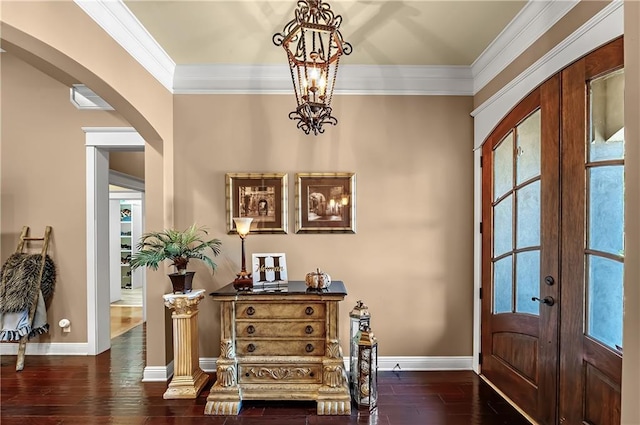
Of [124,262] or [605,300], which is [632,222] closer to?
[605,300]

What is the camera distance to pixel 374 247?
3.42 metres

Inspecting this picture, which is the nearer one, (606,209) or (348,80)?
(606,209)

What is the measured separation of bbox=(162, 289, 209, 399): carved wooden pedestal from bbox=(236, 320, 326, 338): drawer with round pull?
19.9 inches

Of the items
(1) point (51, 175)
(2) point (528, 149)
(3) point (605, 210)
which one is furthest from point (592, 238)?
(1) point (51, 175)

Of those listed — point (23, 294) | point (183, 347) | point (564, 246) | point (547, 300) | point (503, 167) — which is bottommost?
point (183, 347)

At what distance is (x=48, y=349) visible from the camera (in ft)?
12.7

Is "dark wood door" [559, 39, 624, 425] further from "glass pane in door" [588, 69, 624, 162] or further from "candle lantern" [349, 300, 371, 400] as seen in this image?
"candle lantern" [349, 300, 371, 400]

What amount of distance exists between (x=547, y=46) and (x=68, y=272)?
509 centimetres

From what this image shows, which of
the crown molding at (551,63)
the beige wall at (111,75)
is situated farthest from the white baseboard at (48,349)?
the crown molding at (551,63)

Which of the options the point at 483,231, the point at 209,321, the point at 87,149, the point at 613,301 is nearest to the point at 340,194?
the point at 483,231

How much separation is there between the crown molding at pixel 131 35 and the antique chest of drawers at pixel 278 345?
2079mm

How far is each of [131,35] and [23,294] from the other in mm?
2904

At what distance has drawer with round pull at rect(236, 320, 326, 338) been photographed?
2.77 m

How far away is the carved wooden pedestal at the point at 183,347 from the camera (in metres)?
2.89
